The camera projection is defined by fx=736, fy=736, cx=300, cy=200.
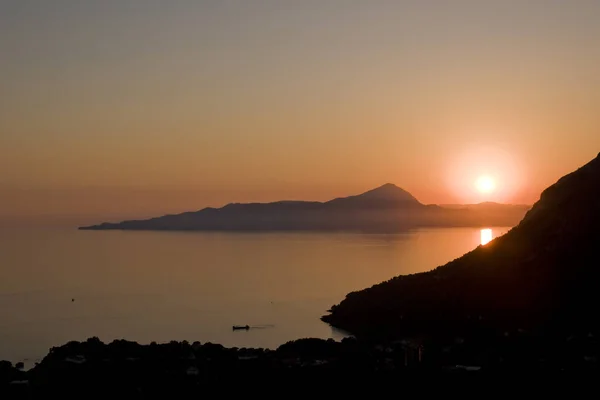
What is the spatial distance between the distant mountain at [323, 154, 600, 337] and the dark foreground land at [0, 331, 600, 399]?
1037 centimetres

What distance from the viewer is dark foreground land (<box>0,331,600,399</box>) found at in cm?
4216

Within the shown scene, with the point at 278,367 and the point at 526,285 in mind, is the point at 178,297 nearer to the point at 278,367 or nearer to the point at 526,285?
the point at 526,285

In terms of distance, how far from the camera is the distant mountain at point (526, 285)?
6450 centimetres

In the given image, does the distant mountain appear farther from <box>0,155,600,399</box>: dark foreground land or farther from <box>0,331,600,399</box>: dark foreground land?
<box>0,331,600,399</box>: dark foreground land

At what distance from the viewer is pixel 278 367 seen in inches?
1799

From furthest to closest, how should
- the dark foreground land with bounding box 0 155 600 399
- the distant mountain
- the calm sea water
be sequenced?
the calm sea water < the distant mountain < the dark foreground land with bounding box 0 155 600 399

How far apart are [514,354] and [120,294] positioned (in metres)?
79.7

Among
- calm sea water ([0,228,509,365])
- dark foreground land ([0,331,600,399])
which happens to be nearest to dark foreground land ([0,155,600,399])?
dark foreground land ([0,331,600,399])

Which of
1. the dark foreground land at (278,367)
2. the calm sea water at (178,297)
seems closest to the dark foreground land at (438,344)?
the dark foreground land at (278,367)

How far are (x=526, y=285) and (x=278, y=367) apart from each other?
33.2 m

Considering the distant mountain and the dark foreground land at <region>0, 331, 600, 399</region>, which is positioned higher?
the distant mountain

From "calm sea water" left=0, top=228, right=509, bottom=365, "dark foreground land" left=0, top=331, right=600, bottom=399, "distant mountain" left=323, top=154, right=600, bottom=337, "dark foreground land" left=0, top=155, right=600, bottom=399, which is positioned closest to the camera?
"dark foreground land" left=0, top=331, right=600, bottom=399

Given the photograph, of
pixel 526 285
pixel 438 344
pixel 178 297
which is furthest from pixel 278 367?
pixel 178 297

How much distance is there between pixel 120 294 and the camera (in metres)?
116
